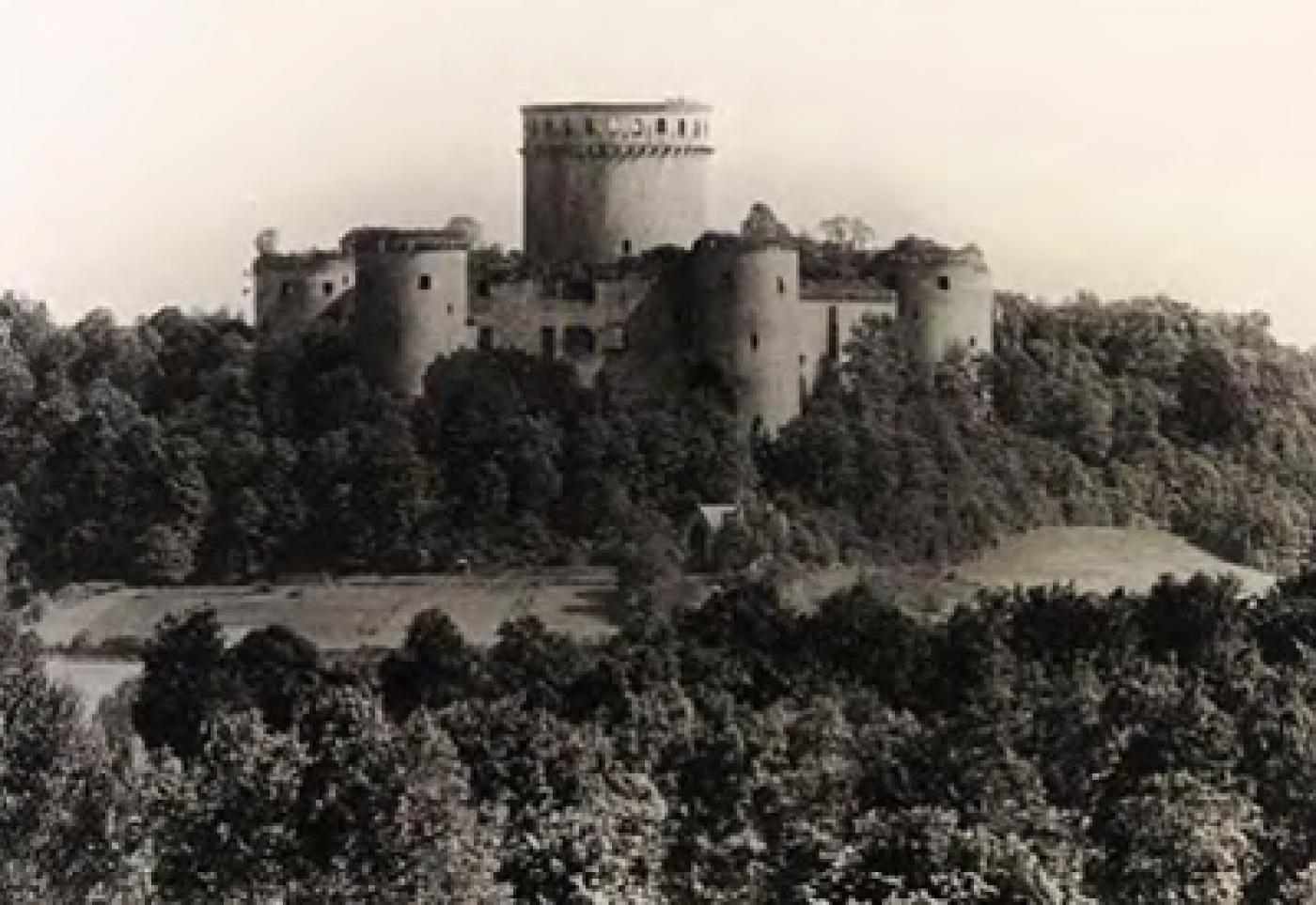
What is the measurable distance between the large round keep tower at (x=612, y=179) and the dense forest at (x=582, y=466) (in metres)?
A: 1.56

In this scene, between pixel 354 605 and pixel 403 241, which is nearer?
pixel 354 605

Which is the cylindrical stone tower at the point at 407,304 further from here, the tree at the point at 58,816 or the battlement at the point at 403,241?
the tree at the point at 58,816

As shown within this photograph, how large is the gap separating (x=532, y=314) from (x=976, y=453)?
14.1ft

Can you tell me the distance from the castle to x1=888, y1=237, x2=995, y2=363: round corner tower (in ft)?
0.04

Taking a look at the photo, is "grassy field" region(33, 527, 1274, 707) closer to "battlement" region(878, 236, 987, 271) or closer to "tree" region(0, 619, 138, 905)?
"battlement" region(878, 236, 987, 271)

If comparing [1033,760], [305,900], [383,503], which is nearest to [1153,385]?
[383,503]

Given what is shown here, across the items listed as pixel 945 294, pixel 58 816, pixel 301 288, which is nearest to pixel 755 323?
pixel 945 294

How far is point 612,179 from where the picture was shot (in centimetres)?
3816

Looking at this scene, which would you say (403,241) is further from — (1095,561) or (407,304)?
(1095,561)

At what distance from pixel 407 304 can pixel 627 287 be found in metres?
2.10

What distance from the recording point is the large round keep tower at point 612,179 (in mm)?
37688

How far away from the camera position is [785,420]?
36.8 m

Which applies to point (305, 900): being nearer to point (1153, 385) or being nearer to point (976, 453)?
point (976, 453)

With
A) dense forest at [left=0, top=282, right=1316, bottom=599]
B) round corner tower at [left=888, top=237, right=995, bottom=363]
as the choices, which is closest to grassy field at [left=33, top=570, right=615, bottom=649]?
dense forest at [left=0, top=282, right=1316, bottom=599]
